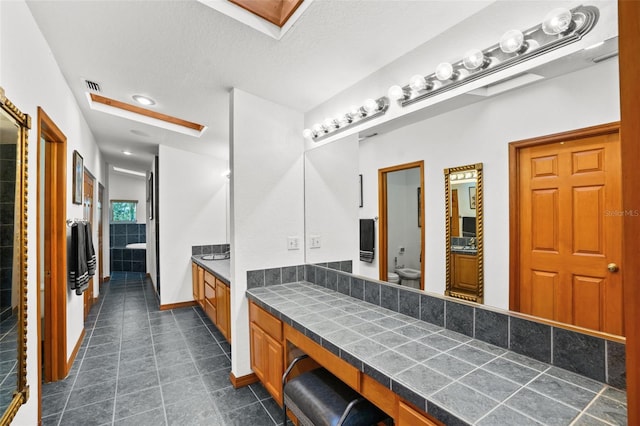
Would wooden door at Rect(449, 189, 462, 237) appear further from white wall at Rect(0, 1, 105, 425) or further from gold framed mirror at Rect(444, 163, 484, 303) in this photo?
white wall at Rect(0, 1, 105, 425)

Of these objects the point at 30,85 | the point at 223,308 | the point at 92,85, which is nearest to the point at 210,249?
the point at 223,308

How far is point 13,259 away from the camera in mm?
1329

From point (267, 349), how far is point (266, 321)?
0.64 feet

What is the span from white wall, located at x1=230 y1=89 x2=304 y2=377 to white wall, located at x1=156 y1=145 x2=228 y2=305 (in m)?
2.53

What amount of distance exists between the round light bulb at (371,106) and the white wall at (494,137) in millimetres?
258

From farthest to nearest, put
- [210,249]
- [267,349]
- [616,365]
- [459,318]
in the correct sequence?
[210,249] → [267,349] → [459,318] → [616,365]

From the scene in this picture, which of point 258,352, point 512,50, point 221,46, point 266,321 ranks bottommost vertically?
point 258,352

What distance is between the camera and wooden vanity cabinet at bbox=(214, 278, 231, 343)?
2.74 metres

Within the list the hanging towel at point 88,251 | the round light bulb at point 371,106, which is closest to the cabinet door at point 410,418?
the round light bulb at point 371,106

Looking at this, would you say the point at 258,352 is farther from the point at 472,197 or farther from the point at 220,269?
the point at 472,197

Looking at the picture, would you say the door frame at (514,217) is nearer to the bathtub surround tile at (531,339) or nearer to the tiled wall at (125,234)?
the bathtub surround tile at (531,339)

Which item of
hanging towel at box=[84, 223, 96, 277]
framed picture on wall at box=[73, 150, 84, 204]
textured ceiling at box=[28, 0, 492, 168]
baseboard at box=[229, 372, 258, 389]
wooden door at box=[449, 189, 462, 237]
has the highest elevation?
textured ceiling at box=[28, 0, 492, 168]

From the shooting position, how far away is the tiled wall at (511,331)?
97 cm

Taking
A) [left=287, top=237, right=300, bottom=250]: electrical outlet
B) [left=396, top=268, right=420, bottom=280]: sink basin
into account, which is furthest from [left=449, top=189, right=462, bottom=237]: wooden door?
[left=287, top=237, right=300, bottom=250]: electrical outlet
